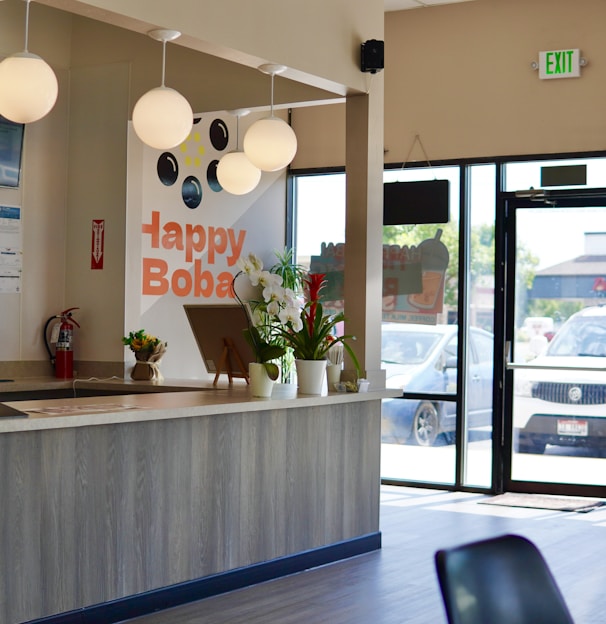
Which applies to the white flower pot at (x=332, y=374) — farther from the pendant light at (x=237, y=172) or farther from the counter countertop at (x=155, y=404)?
the pendant light at (x=237, y=172)

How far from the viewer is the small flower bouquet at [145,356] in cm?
698

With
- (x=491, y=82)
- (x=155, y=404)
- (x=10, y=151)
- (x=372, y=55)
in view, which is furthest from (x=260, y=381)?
(x=491, y=82)

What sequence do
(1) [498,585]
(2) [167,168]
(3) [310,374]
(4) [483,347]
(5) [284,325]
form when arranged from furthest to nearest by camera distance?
(4) [483,347] → (2) [167,168] → (3) [310,374] → (5) [284,325] → (1) [498,585]

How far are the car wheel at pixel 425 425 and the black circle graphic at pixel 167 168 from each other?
9.34ft

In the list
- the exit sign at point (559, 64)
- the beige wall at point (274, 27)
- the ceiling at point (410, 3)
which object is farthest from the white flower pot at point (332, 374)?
the ceiling at point (410, 3)

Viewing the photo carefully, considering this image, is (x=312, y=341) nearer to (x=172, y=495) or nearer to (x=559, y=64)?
(x=172, y=495)

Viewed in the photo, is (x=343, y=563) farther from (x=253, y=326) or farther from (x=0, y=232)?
(x=0, y=232)

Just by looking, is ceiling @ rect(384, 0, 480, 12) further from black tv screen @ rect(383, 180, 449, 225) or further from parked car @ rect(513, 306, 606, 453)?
parked car @ rect(513, 306, 606, 453)

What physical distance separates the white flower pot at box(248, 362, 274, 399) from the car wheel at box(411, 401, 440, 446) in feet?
11.8

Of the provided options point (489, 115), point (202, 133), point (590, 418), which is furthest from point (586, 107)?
point (202, 133)

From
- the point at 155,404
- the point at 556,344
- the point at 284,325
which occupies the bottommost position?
the point at 155,404

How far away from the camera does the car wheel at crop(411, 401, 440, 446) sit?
8703 mm

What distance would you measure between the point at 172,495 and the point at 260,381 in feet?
2.76

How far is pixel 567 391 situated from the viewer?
8250 millimetres
